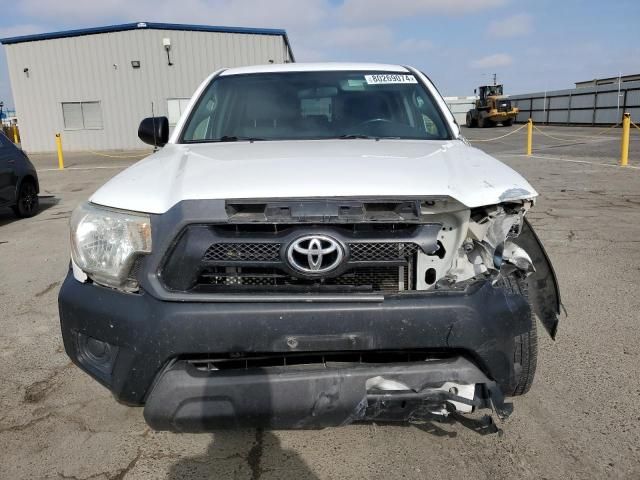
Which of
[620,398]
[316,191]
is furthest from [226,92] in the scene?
[620,398]

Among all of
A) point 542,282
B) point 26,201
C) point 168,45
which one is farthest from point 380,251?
point 168,45

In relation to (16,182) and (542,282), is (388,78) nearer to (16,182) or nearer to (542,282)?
(542,282)

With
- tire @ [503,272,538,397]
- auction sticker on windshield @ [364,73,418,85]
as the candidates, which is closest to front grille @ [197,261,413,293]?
tire @ [503,272,538,397]

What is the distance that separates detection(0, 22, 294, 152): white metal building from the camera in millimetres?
24844

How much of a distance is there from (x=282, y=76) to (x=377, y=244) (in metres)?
2.12

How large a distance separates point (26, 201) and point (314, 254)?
8.09 meters

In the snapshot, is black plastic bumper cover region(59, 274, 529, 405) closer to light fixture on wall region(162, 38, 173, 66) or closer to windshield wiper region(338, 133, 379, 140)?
windshield wiper region(338, 133, 379, 140)

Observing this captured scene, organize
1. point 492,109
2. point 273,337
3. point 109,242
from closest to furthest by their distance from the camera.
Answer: point 273,337, point 109,242, point 492,109

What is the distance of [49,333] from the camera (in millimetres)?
3740

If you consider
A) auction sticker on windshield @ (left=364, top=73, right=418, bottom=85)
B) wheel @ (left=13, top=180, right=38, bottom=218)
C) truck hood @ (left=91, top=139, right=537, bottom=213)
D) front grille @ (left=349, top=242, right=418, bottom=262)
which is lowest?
wheel @ (left=13, top=180, right=38, bottom=218)

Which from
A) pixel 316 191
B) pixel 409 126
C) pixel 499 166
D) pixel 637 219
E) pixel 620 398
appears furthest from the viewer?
pixel 637 219

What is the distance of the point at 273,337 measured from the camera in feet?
6.25

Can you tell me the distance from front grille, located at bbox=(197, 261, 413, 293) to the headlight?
0.29 metres

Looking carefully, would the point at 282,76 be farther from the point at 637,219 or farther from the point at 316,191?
the point at 637,219
